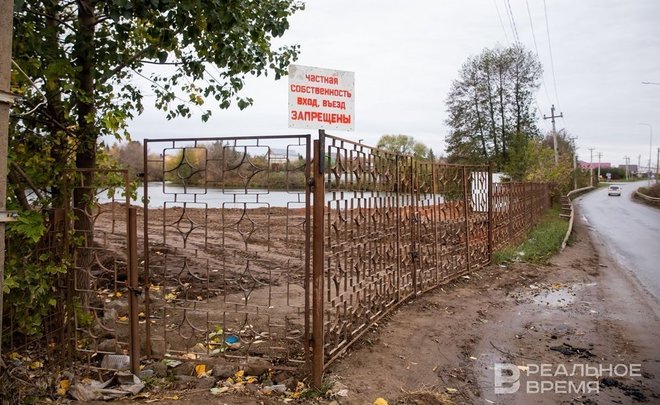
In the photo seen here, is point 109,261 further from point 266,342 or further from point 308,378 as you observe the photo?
point 308,378

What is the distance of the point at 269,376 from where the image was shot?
4527 millimetres

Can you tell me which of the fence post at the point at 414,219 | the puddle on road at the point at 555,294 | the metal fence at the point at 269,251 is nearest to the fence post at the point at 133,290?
the metal fence at the point at 269,251

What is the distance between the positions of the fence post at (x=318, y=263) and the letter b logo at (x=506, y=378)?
1.70 m

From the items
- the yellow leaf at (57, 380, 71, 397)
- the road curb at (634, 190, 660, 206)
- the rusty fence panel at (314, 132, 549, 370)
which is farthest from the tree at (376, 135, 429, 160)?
the road curb at (634, 190, 660, 206)

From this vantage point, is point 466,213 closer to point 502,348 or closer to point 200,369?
point 502,348

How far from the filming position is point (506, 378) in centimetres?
481

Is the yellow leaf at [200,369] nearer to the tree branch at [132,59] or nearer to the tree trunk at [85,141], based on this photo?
the tree trunk at [85,141]

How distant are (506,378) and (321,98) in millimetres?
3306

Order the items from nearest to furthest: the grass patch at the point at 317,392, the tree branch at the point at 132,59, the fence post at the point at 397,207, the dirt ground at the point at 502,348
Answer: the grass patch at the point at 317,392
the dirt ground at the point at 502,348
the tree branch at the point at 132,59
the fence post at the point at 397,207

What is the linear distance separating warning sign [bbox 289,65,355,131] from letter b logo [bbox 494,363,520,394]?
2879 millimetres

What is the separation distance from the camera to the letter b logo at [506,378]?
4562 mm

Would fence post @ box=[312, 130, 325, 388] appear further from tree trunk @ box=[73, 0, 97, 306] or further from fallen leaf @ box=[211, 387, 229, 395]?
tree trunk @ box=[73, 0, 97, 306]

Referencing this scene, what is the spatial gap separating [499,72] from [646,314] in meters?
33.6

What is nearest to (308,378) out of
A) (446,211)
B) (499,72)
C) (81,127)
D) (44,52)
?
(81,127)
